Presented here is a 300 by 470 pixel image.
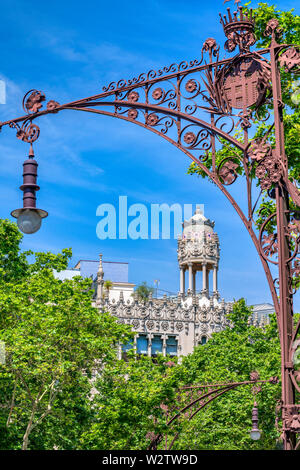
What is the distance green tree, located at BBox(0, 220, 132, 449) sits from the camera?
27.7 meters

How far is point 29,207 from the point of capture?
35.3 feet

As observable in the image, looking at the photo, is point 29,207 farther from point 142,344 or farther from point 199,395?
point 142,344

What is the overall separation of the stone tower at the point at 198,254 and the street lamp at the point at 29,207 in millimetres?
69790

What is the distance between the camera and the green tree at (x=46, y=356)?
27.7 metres

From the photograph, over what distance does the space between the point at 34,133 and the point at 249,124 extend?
361 cm

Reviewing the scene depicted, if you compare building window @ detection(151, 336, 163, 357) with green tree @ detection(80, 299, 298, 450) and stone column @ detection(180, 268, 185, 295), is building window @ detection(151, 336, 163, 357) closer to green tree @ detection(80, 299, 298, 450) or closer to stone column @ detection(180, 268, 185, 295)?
stone column @ detection(180, 268, 185, 295)

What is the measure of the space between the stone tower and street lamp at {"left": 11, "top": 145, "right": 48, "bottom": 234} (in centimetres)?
6979

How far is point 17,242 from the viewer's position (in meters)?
38.1

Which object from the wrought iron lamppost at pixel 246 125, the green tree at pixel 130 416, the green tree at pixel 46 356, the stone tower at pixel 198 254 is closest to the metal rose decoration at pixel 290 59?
the wrought iron lamppost at pixel 246 125

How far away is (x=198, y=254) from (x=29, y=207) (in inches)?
2760

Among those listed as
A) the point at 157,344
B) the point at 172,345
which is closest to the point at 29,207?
the point at 157,344

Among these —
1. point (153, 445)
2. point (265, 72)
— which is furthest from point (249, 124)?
point (153, 445)

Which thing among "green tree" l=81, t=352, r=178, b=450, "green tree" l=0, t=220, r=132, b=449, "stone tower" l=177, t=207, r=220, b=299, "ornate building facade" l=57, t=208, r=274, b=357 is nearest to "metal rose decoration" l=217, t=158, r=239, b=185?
"green tree" l=81, t=352, r=178, b=450

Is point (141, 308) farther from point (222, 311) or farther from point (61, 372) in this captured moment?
point (61, 372)
